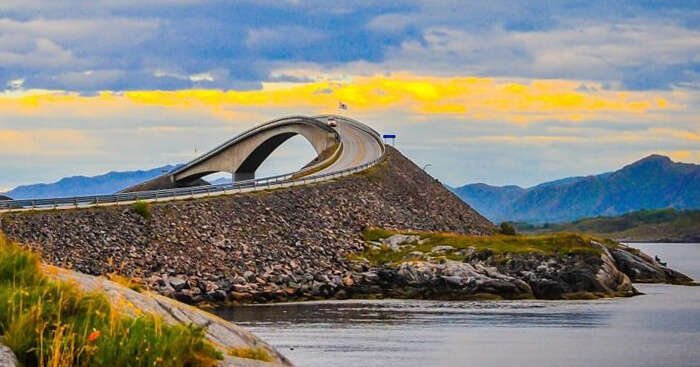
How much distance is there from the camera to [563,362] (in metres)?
45.9

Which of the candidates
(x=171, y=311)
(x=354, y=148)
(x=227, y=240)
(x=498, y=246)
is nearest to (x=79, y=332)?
(x=171, y=311)

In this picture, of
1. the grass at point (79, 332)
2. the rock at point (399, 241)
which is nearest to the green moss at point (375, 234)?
the rock at point (399, 241)

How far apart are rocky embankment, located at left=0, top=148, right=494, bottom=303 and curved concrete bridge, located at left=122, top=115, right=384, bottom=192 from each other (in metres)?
34.2

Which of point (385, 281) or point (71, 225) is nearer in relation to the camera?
point (71, 225)

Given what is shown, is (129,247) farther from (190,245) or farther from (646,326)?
(646,326)

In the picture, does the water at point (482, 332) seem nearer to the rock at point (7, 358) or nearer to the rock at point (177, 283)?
the rock at point (177, 283)

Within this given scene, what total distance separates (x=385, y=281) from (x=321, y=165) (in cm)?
4153

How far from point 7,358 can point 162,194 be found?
73438 millimetres

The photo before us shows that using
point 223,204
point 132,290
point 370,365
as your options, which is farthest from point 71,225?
point 132,290

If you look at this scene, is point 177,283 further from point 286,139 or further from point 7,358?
point 286,139

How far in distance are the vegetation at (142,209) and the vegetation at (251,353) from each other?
63.3 metres

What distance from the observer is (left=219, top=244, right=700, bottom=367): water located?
46.9 metres

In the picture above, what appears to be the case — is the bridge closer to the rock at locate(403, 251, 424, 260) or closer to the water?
the rock at locate(403, 251, 424, 260)

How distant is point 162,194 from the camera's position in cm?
8744
